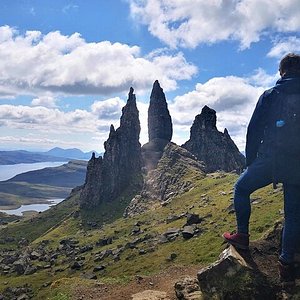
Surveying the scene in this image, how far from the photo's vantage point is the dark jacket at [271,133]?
1302 centimetres

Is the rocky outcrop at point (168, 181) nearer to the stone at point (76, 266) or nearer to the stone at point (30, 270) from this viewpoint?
the stone at point (30, 270)

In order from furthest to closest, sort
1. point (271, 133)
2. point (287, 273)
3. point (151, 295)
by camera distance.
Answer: point (151, 295) < point (287, 273) < point (271, 133)

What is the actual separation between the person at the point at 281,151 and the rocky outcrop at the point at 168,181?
482 ft

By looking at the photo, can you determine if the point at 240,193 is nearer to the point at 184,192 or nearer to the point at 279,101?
the point at 279,101

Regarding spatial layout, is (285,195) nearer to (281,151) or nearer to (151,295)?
(281,151)

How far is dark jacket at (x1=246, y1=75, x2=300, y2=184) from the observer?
1302 cm

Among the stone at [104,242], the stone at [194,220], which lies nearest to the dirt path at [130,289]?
the stone at [194,220]

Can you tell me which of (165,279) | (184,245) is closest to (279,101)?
(165,279)

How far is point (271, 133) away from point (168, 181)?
16812 centimetres

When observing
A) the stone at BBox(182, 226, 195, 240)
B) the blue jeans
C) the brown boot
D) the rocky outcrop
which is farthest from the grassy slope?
the rocky outcrop

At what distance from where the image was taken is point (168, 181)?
180625mm

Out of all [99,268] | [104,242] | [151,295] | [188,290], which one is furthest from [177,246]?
[188,290]

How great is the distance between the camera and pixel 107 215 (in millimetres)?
192000

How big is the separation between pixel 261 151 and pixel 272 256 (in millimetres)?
4913
